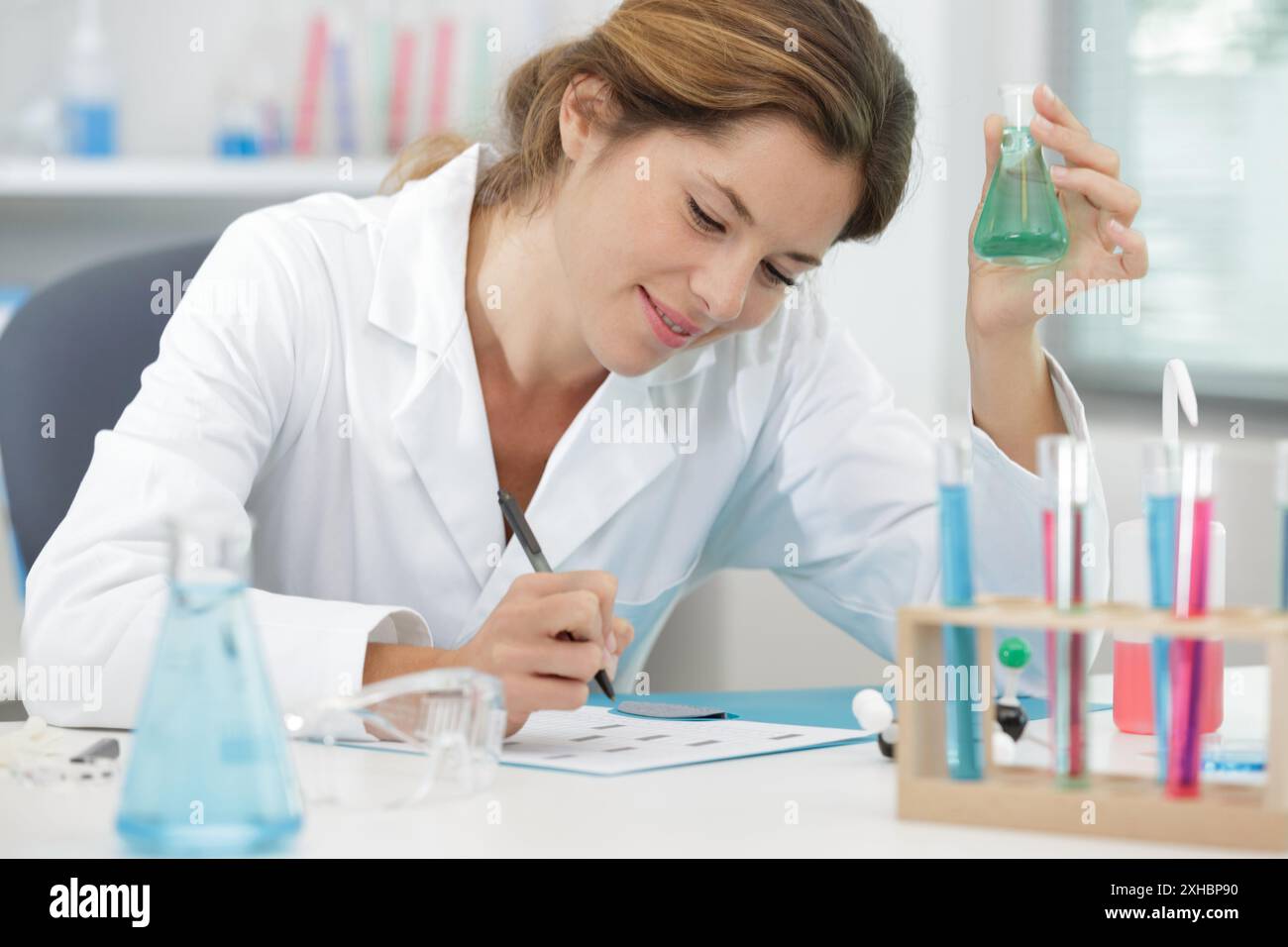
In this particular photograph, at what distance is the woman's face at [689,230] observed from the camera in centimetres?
137

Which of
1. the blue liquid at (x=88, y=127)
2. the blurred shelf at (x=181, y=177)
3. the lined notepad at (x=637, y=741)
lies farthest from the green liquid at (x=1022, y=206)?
the blue liquid at (x=88, y=127)

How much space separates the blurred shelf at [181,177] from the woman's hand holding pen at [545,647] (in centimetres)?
168

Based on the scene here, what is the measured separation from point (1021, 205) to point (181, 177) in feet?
5.69

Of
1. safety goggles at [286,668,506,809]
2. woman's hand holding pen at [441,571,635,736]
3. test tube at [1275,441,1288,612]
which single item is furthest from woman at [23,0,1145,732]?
test tube at [1275,441,1288,612]

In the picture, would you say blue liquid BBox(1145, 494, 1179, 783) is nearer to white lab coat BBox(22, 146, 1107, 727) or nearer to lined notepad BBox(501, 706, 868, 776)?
lined notepad BBox(501, 706, 868, 776)

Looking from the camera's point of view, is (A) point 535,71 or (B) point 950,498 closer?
(B) point 950,498

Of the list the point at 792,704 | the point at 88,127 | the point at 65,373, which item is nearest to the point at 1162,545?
the point at 792,704

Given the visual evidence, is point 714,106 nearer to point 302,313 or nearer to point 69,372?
point 302,313

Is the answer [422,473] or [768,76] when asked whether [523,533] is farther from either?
[768,76]

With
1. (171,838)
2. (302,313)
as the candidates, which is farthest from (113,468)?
(171,838)

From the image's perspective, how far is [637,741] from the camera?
3.83 ft

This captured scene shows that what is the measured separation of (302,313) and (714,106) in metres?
0.46

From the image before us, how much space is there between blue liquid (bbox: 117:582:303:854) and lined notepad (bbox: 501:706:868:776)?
30 centimetres
